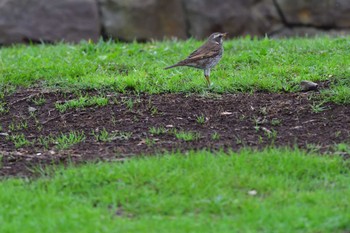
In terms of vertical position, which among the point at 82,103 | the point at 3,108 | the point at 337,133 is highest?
the point at 337,133

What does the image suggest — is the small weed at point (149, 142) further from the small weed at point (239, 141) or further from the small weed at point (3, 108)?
the small weed at point (3, 108)

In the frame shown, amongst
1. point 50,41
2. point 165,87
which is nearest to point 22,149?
point 165,87

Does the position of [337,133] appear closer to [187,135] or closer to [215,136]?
[215,136]

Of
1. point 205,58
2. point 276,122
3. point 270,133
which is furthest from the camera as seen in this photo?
point 205,58

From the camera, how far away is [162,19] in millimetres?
15570

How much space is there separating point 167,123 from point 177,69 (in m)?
2.27

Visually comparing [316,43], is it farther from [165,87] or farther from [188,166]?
[188,166]

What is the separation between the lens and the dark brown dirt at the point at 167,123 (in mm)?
7957

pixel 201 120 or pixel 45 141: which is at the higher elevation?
pixel 201 120

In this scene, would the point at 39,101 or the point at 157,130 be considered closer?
the point at 157,130

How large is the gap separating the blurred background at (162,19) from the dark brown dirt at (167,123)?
4956 mm

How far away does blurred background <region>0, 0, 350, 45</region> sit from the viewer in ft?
49.0

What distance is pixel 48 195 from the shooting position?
6.86m

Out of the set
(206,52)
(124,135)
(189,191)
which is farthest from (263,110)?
(189,191)
